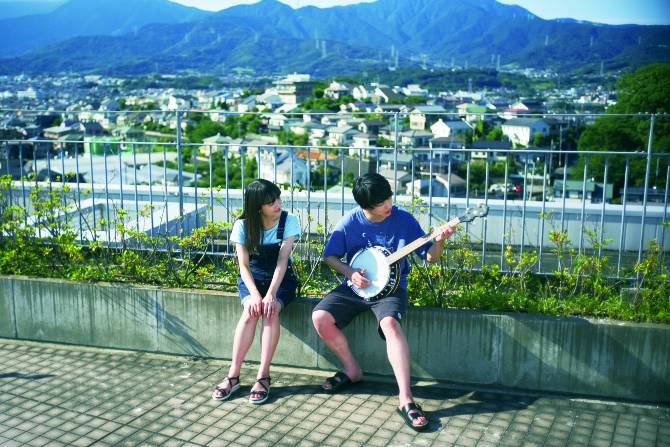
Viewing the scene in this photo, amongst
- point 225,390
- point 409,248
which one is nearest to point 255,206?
point 409,248

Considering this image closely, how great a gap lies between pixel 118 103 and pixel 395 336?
560 ft

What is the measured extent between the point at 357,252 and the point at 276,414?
118cm

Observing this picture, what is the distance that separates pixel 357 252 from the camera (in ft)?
15.3

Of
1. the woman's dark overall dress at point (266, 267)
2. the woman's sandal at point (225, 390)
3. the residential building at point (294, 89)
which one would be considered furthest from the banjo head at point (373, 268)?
the residential building at point (294, 89)

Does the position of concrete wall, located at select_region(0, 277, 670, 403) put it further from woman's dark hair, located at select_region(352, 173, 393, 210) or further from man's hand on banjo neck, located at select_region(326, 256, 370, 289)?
woman's dark hair, located at select_region(352, 173, 393, 210)

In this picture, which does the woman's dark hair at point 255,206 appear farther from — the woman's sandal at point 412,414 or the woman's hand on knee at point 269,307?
the woman's sandal at point 412,414

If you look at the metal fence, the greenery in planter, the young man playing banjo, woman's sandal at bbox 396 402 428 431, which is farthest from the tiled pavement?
the metal fence

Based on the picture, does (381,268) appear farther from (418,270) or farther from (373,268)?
(418,270)

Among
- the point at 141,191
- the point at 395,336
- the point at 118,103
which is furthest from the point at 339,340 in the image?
the point at 118,103

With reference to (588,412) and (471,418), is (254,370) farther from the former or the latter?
(588,412)

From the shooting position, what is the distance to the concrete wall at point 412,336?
4.39 meters

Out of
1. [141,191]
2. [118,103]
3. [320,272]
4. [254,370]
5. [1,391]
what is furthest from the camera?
[118,103]

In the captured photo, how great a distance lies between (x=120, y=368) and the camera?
4.99 metres

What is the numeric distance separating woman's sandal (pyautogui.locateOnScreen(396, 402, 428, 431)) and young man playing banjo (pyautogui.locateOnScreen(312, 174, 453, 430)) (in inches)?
17.9
